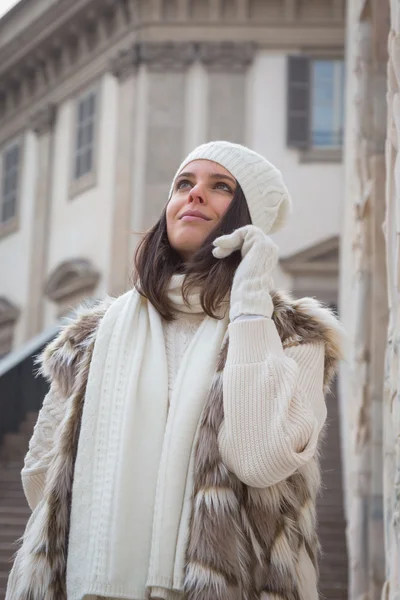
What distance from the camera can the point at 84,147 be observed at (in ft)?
63.9

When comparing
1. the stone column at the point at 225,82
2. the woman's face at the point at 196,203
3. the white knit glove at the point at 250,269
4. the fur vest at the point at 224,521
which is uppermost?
the stone column at the point at 225,82

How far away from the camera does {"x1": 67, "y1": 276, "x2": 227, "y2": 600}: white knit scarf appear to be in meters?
2.76

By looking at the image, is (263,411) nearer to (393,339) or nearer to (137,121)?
(393,339)

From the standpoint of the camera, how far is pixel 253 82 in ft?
58.7

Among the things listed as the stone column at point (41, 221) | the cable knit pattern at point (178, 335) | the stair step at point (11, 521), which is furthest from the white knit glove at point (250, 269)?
the stone column at point (41, 221)

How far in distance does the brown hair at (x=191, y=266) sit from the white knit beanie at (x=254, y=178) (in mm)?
28

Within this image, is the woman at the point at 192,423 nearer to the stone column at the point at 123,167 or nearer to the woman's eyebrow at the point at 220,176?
the woman's eyebrow at the point at 220,176

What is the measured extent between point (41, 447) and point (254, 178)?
96cm

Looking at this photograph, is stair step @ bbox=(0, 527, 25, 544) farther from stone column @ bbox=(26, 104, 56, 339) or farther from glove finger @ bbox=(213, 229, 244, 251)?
stone column @ bbox=(26, 104, 56, 339)

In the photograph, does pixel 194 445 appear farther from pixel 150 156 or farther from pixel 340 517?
pixel 150 156

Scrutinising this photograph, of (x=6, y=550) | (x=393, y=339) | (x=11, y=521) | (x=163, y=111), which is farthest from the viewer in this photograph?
(x=163, y=111)

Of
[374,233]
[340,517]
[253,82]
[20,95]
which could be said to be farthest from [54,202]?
[374,233]

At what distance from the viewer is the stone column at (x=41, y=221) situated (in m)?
20.3

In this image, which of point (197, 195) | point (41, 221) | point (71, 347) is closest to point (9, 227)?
point (41, 221)
